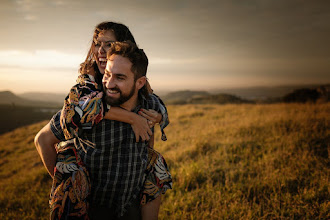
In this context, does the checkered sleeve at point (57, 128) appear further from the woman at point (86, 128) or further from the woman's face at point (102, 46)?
the woman's face at point (102, 46)

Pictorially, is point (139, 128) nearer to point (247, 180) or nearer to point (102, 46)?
point (102, 46)

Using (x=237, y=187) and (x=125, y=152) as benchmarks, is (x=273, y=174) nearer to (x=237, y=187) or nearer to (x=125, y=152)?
(x=237, y=187)

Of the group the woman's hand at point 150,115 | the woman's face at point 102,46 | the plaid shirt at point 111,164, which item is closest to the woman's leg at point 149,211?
the plaid shirt at point 111,164

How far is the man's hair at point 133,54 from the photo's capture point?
1.67 m

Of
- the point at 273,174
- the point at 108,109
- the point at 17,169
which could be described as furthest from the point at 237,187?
the point at 17,169

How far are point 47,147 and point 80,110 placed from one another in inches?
26.4

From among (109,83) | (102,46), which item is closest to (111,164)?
(109,83)

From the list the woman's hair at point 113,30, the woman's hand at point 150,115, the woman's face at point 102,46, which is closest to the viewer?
the woman's hand at point 150,115

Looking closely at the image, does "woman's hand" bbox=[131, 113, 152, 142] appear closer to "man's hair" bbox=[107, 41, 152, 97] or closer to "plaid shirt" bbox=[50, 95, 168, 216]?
"plaid shirt" bbox=[50, 95, 168, 216]

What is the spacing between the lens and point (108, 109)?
1646 millimetres

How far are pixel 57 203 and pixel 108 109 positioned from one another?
85cm

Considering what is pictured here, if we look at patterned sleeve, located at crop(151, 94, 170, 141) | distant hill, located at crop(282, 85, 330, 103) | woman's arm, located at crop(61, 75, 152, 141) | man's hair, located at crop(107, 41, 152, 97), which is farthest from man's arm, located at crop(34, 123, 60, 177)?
distant hill, located at crop(282, 85, 330, 103)

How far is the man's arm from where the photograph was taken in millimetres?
1729

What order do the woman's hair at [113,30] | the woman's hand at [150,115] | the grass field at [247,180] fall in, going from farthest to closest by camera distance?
the grass field at [247,180]
the woman's hair at [113,30]
the woman's hand at [150,115]
